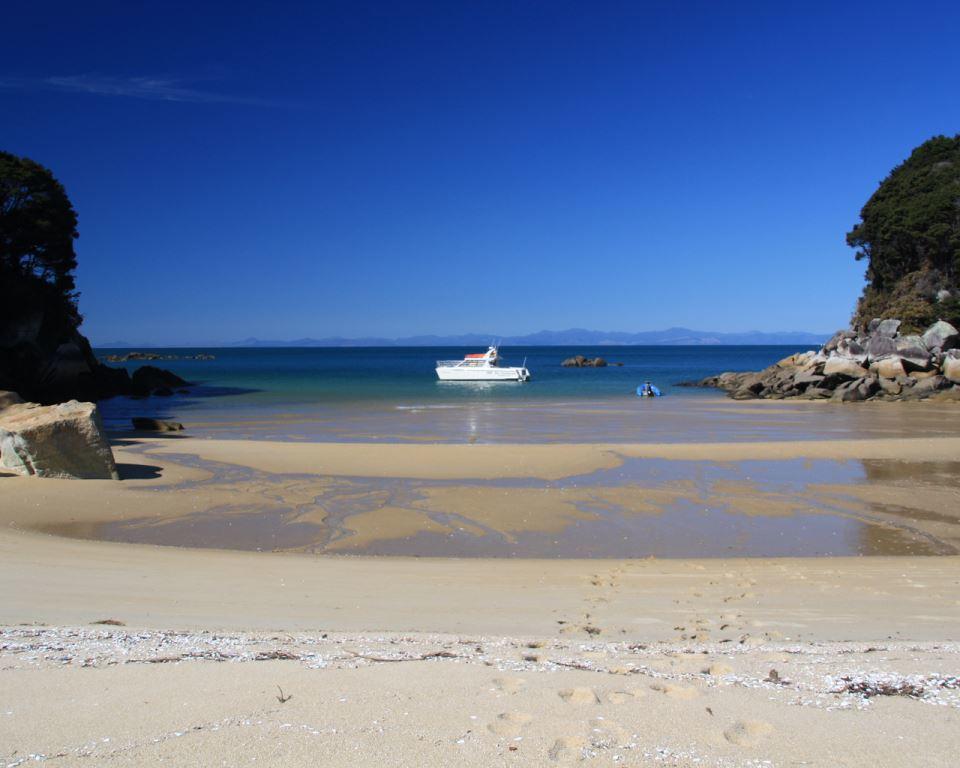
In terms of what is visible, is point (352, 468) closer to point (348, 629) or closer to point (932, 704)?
point (348, 629)

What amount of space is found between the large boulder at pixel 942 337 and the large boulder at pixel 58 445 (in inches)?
1823

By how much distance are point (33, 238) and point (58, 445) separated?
3523 cm

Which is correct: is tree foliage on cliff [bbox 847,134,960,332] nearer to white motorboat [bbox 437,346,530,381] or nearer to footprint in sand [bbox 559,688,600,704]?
white motorboat [bbox 437,346,530,381]

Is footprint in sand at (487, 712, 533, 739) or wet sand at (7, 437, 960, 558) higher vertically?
footprint in sand at (487, 712, 533, 739)

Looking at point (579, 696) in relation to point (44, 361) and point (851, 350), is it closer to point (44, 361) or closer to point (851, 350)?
point (44, 361)

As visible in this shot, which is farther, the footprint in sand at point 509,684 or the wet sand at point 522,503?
the wet sand at point 522,503

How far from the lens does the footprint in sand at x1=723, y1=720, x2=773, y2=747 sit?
12.0 ft

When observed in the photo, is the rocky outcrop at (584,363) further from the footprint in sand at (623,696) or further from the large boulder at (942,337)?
the footprint in sand at (623,696)

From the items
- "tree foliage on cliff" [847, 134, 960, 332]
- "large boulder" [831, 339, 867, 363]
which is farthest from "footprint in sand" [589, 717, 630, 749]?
"tree foliage on cliff" [847, 134, 960, 332]

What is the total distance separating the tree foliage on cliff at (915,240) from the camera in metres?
48.8

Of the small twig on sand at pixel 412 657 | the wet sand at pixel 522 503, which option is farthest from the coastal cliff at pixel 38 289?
the small twig on sand at pixel 412 657

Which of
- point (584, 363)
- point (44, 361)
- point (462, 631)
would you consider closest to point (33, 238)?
point (44, 361)

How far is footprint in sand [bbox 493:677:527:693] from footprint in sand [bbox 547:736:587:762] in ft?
2.36

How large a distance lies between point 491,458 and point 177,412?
951 inches
